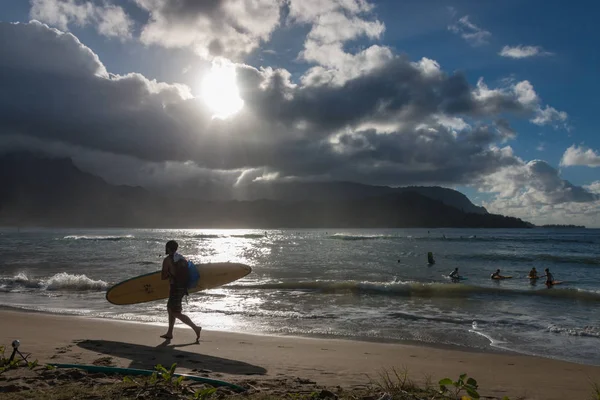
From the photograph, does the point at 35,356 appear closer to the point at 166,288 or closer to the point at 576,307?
the point at 166,288

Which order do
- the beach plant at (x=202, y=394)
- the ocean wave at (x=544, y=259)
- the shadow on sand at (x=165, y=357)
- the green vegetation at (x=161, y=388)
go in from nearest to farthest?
the beach plant at (x=202, y=394)
the green vegetation at (x=161, y=388)
the shadow on sand at (x=165, y=357)
the ocean wave at (x=544, y=259)

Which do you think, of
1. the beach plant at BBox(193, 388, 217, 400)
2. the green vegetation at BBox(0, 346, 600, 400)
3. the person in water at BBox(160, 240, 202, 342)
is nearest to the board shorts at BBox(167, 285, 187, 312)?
the person in water at BBox(160, 240, 202, 342)

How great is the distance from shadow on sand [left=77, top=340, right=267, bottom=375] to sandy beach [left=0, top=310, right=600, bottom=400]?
13mm

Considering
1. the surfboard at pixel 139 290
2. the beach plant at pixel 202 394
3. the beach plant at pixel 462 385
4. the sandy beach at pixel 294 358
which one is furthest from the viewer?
the surfboard at pixel 139 290

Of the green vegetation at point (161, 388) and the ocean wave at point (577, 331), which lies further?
the ocean wave at point (577, 331)

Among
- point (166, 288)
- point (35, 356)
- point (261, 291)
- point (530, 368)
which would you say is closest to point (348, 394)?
point (530, 368)

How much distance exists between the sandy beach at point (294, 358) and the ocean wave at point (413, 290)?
320 inches

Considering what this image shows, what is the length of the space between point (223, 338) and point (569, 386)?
5531mm

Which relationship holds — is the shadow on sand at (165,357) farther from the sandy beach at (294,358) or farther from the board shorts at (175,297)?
the board shorts at (175,297)

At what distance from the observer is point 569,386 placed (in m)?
5.86

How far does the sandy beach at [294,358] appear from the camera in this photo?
18.8 ft

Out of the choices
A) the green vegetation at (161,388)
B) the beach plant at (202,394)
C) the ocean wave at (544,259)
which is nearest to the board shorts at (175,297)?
the green vegetation at (161,388)

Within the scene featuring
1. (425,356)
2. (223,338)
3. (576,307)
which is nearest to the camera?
(425,356)

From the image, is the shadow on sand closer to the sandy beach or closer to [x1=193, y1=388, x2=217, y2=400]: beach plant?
the sandy beach
